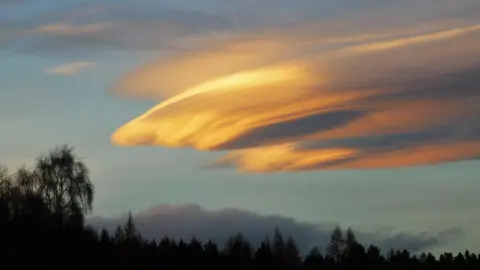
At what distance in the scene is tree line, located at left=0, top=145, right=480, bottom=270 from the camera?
75438 millimetres

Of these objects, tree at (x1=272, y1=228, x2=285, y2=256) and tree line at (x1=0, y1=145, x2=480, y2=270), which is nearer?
tree line at (x1=0, y1=145, x2=480, y2=270)

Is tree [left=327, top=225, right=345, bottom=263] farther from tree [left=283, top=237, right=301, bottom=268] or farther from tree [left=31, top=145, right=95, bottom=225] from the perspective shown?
tree [left=31, top=145, right=95, bottom=225]

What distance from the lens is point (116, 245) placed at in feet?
302

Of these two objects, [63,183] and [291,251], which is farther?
[291,251]

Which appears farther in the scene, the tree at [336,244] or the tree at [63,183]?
the tree at [336,244]

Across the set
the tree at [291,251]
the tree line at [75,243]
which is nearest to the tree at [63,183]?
the tree line at [75,243]

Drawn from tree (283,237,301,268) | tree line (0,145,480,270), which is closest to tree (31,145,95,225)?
tree line (0,145,480,270)

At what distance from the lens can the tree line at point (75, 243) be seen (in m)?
75.4

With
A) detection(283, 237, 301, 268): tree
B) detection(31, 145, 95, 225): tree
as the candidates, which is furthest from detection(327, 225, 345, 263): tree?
detection(31, 145, 95, 225): tree

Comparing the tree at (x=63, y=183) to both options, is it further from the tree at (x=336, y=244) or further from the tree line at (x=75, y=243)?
the tree at (x=336, y=244)

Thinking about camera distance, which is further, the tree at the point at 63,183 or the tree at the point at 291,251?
the tree at the point at 291,251

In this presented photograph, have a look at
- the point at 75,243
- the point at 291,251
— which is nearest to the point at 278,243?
the point at 291,251

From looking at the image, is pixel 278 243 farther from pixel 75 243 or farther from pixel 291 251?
pixel 75 243

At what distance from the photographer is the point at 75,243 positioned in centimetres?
7875
